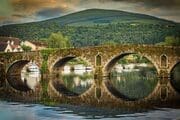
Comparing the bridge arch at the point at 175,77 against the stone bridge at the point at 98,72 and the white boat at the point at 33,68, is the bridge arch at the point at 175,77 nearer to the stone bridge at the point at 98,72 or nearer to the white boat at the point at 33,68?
the stone bridge at the point at 98,72

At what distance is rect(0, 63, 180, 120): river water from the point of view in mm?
5789

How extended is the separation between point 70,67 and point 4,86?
1.15 metres

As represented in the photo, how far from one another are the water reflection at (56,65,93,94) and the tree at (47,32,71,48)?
0.39m

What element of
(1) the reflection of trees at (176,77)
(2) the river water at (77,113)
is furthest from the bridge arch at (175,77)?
(2) the river water at (77,113)

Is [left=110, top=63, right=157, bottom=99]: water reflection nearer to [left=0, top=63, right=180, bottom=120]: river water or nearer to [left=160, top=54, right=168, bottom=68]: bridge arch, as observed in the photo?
[left=0, top=63, right=180, bottom=120]: river water

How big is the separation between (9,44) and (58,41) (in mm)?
851

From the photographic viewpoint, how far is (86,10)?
21.7 ft

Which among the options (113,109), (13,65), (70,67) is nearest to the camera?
(113,109)

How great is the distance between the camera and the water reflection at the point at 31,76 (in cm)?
734

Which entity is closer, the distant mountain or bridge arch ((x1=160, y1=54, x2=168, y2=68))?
the distant mountain

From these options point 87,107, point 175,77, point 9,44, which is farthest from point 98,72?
point 9,44

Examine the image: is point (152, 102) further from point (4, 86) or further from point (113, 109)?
point (4, 86)

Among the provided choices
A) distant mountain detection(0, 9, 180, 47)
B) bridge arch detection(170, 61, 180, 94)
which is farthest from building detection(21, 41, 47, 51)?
bridge arch detection(170, 61, 180, 94)

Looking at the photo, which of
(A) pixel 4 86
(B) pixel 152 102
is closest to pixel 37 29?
(A) pixel 4 86
